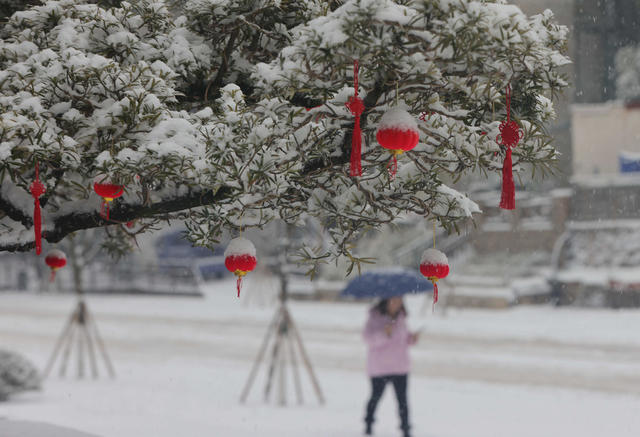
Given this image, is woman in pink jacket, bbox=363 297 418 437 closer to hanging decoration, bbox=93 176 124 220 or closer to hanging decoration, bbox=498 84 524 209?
hanging decoration, bbox=498 84 524 209

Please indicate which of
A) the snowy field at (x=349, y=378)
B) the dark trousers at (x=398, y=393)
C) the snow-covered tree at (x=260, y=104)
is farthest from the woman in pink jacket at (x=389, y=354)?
the snow-covered tree at (x=260, y=104)

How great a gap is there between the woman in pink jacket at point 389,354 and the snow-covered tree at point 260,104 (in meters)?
4.55

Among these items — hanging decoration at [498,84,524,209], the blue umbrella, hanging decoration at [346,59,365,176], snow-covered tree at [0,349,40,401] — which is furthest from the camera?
snow-covered tree at [0,349,40,401]

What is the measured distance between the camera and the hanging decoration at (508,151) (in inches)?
116

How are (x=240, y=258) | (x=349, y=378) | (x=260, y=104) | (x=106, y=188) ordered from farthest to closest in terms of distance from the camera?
(x=349, y=378)
(x=240, y=258)
(x=106, y=188)
(x=260, y=104)

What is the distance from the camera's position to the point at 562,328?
55.3ft

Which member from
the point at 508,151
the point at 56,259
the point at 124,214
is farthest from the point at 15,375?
the point at 508,151

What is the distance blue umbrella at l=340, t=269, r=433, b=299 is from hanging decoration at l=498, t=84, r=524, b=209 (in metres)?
5.30

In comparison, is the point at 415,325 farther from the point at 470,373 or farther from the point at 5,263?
the point at 5,263

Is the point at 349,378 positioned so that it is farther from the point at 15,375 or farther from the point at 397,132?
the point at 397,132

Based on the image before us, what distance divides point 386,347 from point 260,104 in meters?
5.52

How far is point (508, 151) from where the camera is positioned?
2.98 meters

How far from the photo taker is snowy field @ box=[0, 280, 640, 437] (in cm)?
913

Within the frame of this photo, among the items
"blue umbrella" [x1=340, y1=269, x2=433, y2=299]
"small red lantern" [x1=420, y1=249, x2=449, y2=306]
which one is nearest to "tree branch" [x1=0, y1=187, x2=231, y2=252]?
"small red lantern" [x1=420, y1=249, x2=449, y2=306]
